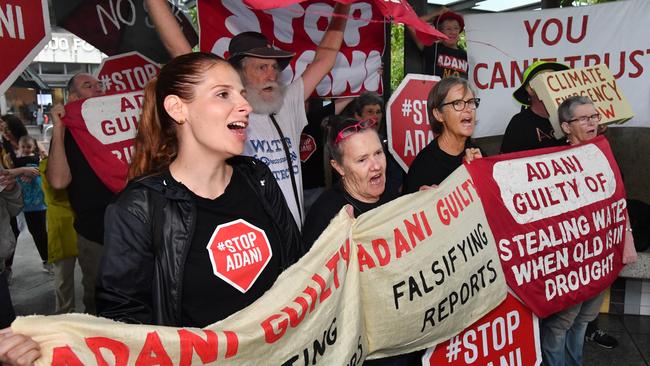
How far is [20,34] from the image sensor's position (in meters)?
2.24

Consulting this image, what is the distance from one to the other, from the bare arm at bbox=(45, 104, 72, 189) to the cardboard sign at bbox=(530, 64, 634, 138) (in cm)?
322

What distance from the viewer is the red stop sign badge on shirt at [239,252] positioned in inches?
64.9

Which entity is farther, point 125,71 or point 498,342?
point 125,71

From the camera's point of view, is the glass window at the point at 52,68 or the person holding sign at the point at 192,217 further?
the glass window at the point at 52,68

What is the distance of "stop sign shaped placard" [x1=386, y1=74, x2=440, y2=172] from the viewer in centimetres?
385

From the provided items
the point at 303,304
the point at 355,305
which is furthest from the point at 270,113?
the point at 303,304

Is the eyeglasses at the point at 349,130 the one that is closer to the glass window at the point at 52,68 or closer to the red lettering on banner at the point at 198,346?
the red lettering on banner at the point at 198,346

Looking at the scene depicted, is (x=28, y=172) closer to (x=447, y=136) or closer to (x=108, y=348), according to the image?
(x=447, y=136)

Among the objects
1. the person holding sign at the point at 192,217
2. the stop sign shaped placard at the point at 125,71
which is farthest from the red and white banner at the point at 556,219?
the stop sign shaped placard at the point at 125,71

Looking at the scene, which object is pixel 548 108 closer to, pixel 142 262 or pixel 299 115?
pixel 299 115

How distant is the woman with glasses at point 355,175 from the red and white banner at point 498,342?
2.59ft

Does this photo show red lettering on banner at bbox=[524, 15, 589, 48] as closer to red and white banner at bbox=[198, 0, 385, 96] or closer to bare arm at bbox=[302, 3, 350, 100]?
red and white banner at bbox=[198, 0, 385, 96]

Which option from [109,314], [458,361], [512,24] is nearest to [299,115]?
[458,361]

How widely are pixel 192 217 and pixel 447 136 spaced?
169 centimetres
